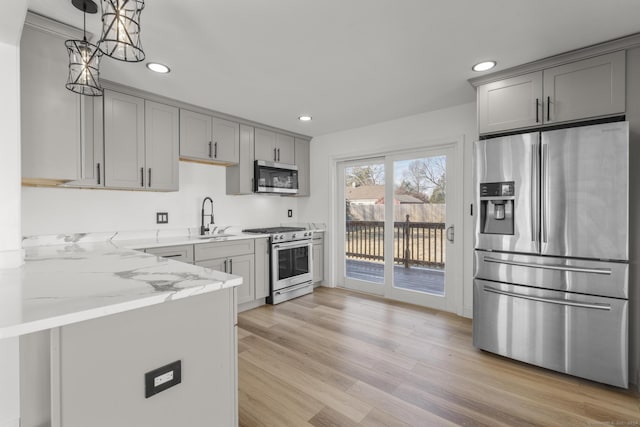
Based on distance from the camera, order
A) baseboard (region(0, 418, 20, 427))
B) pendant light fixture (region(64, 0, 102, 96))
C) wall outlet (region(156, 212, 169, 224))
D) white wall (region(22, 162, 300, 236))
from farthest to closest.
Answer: wall outlet (region(156, 212, 169, 224))
white wall (region(22, 162, 300, 236))
pendant light fixture (region(64, 0, 102, 96))
baseboard (region(0, 418, 20, 427))

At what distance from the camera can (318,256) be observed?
4566 mm

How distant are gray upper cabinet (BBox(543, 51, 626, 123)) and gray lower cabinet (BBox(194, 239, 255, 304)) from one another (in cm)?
311

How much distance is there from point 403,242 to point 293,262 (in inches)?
57.8

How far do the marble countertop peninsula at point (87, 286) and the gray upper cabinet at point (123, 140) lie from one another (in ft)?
3.85

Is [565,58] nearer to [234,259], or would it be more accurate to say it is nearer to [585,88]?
[585,88]

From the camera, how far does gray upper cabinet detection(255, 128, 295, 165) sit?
13.2 feet

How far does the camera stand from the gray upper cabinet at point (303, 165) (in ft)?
15.1

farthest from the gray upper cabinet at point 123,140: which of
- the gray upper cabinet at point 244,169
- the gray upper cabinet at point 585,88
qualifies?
the gray upper cabinet at point 585,88

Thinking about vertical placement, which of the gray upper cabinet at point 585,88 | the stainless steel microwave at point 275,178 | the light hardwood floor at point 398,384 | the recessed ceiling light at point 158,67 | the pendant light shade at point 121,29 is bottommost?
the light hardwood floor at point 398,384

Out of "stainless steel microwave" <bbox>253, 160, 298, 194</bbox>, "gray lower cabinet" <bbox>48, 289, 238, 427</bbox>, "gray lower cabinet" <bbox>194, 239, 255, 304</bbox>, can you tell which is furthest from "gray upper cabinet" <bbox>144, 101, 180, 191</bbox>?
"gray lower cabinet" <bbox>48, 289, 238, 427</bbox>

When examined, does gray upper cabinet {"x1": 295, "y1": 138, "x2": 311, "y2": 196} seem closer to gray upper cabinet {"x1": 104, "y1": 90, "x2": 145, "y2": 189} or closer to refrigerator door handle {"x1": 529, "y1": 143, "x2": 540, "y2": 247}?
gray upper cabinet {"x1": 104, "y1": 90, "x2": 145, "y2": 189}

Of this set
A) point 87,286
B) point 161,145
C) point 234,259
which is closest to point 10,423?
point 87,286

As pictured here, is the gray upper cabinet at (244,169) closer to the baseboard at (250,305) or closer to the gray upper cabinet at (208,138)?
the gray upper cabinet at (208,138)

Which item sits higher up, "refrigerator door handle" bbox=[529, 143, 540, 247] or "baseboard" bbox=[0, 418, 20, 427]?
"refrigerator door handle" bbox=[529, 143, 540, 247]
